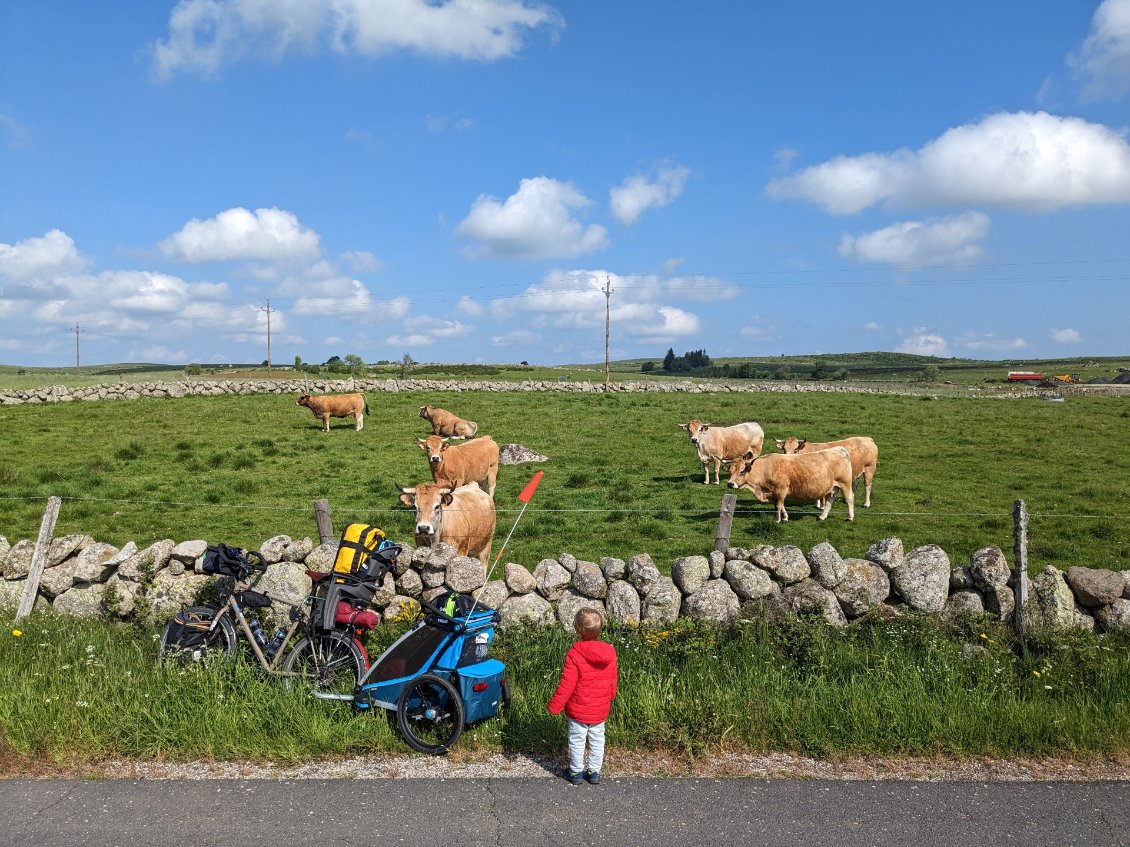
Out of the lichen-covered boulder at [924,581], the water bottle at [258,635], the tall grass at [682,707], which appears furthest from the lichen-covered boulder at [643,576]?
the water bottle at [258,635]

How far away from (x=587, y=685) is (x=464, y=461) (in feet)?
52.9

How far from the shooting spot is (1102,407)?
1850 inches

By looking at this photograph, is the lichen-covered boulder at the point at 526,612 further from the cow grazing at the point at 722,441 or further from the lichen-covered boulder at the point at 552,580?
the cow grazing at the point at 722,441

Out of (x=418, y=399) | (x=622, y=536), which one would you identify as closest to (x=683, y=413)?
(x=418, y=399)

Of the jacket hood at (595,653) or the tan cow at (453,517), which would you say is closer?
the jacket hood at (595,653)

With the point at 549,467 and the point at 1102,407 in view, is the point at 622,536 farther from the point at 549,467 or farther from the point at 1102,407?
the point at 1102,407

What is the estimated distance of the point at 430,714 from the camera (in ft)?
20.7

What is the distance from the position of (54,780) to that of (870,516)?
16.0 metres

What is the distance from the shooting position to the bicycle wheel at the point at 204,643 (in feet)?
23.8

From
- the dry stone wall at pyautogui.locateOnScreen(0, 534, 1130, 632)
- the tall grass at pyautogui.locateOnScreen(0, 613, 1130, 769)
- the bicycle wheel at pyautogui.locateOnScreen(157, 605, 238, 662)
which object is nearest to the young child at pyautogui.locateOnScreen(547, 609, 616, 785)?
the tall grass at pyautogui.locateOnScreen(0, 613, 1130, 769)

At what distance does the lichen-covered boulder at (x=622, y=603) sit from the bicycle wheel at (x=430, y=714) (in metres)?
2.69

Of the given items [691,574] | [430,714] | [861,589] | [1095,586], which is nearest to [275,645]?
[430,714]

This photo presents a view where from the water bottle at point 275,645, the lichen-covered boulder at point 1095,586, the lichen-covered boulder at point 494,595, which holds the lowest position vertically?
the water bottle at point 275,645

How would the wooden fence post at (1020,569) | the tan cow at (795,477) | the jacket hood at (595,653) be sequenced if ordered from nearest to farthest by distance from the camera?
1. the jacket hood at (595,653)
2. the wooden fence post at (1020,569)
3. the tan cow at (795,477)
